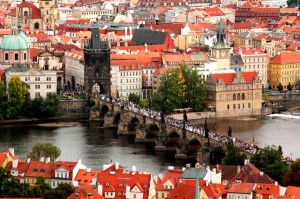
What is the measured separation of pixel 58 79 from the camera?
362 feet

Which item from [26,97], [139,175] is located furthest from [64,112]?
[139,175]

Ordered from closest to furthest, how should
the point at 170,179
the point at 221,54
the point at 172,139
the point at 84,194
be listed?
the point at 84,194, the point at 170,179, the point at 172,139, the point at 221,54

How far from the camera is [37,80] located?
10181 centimetres

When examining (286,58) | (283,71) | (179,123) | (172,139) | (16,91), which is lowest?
(172,139)

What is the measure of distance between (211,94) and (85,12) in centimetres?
5980

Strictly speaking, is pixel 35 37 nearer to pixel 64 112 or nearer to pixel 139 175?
pixel 64 112

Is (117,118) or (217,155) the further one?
(117,118)

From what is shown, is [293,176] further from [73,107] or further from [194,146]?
[73,107]

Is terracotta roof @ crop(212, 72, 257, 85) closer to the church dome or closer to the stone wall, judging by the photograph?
the stone wall

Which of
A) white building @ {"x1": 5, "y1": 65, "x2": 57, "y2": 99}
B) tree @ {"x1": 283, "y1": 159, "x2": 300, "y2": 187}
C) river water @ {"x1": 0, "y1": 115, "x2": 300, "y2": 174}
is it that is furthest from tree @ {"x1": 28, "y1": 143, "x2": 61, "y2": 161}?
white building @ {"x1": 5, "y1": 65, "x2": 57, "y2": 99}

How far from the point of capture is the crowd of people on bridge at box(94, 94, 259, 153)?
78644 millimetres

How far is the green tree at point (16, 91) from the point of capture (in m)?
98.7

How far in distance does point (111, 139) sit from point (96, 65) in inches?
630

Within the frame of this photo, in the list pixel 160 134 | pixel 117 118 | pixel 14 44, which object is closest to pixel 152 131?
pixel 160 134
